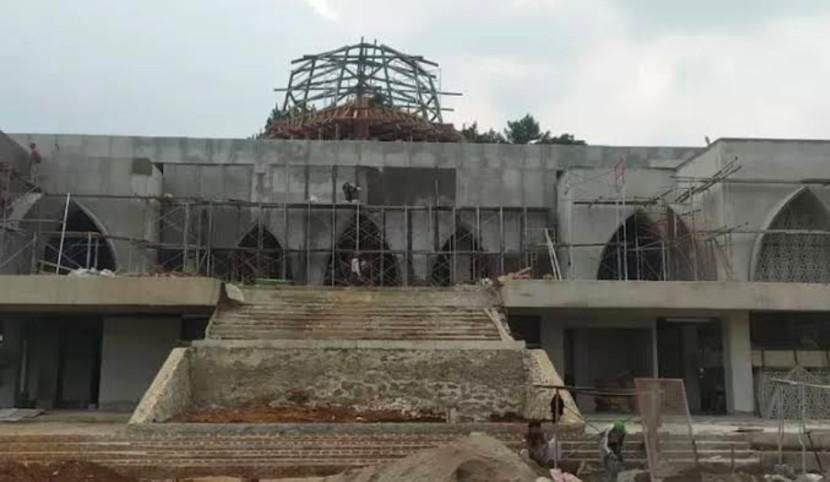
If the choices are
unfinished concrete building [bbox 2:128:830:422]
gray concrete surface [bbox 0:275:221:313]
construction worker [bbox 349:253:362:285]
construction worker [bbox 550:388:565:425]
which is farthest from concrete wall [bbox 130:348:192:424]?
construction worker [bbox 349:253:362:285]

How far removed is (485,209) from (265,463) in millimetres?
13640

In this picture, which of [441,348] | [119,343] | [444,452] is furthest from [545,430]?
[119,343]

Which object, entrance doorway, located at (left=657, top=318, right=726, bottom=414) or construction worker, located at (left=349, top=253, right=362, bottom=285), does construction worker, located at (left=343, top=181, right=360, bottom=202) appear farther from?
entrance doorway, located at (left=657, top=318, right=726, bottom=414)

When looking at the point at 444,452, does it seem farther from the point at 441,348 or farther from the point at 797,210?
the point at 797,210

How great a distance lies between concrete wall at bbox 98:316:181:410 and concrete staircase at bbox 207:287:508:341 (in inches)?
85.2

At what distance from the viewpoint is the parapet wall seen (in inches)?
599

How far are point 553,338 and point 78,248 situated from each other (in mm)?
12523

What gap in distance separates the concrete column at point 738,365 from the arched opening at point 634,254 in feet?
13.3

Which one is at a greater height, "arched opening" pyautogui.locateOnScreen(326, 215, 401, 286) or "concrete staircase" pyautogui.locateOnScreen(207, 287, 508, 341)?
"arched opening" pyautogui.locateOnScreen(326, 215, 401, 286)

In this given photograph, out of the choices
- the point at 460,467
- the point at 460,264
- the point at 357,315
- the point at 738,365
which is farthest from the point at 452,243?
the point at 460,467

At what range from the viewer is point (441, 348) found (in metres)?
15.5

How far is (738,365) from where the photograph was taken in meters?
18.0

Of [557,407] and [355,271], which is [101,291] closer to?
[355,271]

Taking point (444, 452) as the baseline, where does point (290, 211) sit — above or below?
above
